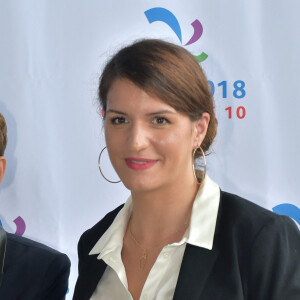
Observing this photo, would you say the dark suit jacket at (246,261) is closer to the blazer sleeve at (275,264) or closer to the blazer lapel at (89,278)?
the blazer sleeve at (275,264)

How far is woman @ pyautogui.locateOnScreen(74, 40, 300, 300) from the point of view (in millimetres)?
1032

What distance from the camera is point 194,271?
1.07 metres

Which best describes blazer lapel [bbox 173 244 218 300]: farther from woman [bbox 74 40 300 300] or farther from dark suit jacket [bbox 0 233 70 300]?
dark suit jacket [bbox 0 233 70 300]

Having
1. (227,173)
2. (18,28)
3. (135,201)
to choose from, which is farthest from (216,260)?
(18,28)

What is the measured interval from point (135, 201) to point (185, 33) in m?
0.61

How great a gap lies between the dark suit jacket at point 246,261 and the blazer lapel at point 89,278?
25cm

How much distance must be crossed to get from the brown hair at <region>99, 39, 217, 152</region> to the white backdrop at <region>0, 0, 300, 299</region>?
405mm

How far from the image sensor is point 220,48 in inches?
61.7

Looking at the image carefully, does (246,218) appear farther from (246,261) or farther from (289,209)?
(289,209)

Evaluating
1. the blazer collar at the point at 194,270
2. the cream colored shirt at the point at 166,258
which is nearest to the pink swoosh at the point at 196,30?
the cream colored shirt at the point at 166,258

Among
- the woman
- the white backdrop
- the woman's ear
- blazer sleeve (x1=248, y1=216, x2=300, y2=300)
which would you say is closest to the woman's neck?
the woman

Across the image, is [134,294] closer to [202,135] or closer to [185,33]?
[202,135]

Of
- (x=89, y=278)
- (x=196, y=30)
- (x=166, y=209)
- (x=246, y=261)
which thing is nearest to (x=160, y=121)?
(x=166, y=209)

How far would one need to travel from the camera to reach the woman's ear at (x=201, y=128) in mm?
1153
